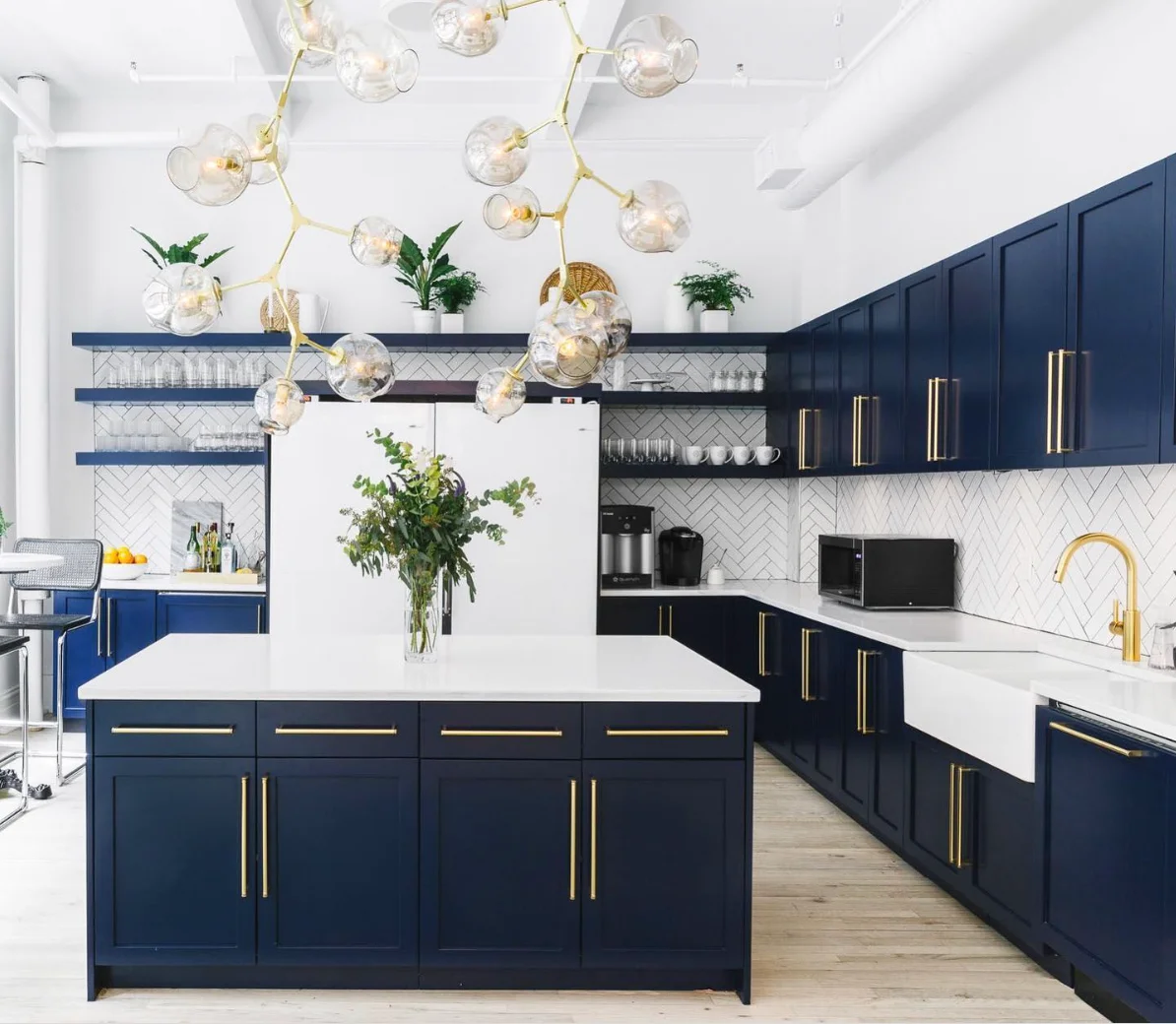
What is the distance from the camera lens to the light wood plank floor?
282 cm

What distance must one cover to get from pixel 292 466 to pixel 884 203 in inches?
133

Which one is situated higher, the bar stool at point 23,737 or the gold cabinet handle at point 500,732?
the gold cabinet handle at point 500,732

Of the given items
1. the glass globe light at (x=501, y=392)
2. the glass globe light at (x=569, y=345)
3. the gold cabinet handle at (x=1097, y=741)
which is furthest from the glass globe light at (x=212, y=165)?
the gold cabinet handle at (x=1097, y=741)

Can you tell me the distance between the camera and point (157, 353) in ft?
20.5

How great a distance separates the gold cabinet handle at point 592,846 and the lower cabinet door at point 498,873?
28mm

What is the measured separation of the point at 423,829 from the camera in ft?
9.40

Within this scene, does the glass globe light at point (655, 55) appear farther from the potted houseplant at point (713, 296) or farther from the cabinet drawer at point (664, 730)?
the potted houseplant at point (713, 296)

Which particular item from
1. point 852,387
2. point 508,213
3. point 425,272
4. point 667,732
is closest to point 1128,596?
point 667,732

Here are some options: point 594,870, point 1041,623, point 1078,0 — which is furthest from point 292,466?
point 1078,0

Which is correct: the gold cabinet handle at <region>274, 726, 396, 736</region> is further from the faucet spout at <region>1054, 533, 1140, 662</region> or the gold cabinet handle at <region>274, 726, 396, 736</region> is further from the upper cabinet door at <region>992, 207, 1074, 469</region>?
the upper cabinet door at <region>992, 207, 1074, 469</region>

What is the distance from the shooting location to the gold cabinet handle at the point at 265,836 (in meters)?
2.84

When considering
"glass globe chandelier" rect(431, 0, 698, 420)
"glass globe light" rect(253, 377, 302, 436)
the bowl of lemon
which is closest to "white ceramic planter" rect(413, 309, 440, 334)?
the bowl of lemon

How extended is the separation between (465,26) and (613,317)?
603 mm

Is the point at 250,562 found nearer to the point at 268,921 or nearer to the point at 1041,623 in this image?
the point at 268,921
